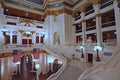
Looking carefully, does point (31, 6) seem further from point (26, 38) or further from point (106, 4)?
point (106, 4)

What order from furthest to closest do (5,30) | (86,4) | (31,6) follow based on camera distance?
1. (31,6)
2. (86,4)
3. (5,30)

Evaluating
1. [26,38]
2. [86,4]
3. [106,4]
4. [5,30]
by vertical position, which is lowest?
[26,38]

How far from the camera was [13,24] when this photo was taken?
14.4 m

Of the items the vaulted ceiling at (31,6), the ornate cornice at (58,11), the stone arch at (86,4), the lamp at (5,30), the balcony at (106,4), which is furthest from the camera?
the ornate cornice at (58,11)

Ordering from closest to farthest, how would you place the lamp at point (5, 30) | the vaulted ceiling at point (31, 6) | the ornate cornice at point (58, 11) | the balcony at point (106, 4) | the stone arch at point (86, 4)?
the balcony at point (106, 4), the stone arch at point (86, 4), the lamp at point (5, 30), the vaulted ceiling at point (31, 6), the ornate cornice at point (58, 11)

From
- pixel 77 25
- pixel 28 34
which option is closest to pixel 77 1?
pixel 77 25

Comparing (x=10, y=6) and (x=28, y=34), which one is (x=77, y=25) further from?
(x=10, y=6)

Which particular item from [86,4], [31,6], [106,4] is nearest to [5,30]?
[31,6]

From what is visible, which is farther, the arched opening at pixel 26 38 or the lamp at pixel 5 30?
the arched opening at pixel 26 38

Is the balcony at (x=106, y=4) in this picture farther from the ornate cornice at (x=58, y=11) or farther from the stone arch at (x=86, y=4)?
the ornate cornice at (x=58, y=11)

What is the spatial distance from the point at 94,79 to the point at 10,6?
15.7 metres

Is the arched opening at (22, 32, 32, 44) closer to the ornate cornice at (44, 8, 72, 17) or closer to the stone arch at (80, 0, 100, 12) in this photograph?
the ornate cornice at (44, 8, 72, 17)

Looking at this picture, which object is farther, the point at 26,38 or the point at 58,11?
the point at 58,11

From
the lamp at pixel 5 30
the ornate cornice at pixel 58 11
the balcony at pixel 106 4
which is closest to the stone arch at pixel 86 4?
the balcony at pixel 106 4
